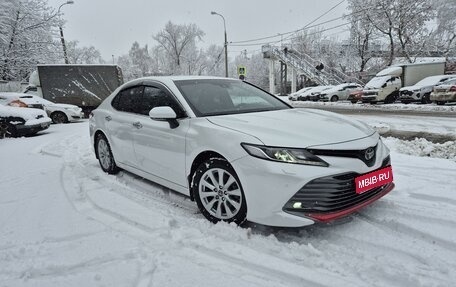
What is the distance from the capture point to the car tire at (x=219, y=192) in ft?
10.2

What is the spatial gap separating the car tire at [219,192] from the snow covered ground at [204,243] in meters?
0.12

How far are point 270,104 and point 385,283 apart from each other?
245 centimetres

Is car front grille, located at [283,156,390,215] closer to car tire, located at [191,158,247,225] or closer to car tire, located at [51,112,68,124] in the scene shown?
car tire, located at [191,158,247,225]

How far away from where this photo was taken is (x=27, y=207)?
13.4 ft

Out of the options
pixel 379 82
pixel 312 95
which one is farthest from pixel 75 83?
pixel 312 95

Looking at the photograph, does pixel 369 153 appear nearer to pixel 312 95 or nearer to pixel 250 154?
pixel 250 154

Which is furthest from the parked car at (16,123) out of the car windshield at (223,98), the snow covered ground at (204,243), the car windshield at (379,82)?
the car windshield at (379,82)

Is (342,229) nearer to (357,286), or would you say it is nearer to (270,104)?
(357,286)

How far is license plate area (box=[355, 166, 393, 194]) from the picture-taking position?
294 centimetres

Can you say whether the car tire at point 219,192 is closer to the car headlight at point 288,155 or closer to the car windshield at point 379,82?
the car headlight at point 288,155

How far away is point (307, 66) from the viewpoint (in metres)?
37.2

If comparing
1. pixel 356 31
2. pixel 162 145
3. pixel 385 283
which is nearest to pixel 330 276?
pixel 385 283

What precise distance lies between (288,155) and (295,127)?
457mm

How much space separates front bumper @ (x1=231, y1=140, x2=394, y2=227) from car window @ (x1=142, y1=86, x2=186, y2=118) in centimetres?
113
